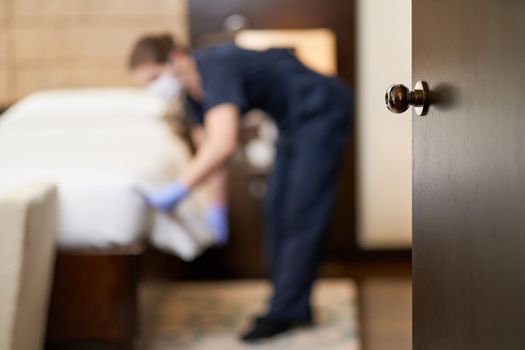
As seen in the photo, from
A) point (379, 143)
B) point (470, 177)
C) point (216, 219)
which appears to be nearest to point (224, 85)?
point (216, 219)

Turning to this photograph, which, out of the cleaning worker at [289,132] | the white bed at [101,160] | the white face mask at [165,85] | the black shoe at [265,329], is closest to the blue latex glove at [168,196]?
the white bed at [101,160]

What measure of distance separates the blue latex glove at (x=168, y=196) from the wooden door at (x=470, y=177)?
3.44 ft

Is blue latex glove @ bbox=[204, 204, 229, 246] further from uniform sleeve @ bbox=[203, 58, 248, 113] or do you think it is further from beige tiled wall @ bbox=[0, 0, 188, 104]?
beige tiled wall @ bbox=[0, 0, 188, 104]

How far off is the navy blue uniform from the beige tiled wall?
49 cm

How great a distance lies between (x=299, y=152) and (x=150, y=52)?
1.73ft

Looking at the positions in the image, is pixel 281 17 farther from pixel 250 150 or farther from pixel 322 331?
pixel 322 331

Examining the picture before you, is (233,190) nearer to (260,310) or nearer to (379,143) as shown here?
(260,310)

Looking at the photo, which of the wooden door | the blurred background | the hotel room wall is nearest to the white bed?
the blurred background

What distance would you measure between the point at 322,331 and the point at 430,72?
4.92 ft

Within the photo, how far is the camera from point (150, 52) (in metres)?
2.27

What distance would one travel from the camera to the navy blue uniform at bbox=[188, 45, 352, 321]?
2.30 meters

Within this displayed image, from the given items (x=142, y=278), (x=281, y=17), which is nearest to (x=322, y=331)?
(x=142, y=278)

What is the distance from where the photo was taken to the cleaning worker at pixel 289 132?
2.28 m

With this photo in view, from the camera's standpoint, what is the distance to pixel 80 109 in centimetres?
264
